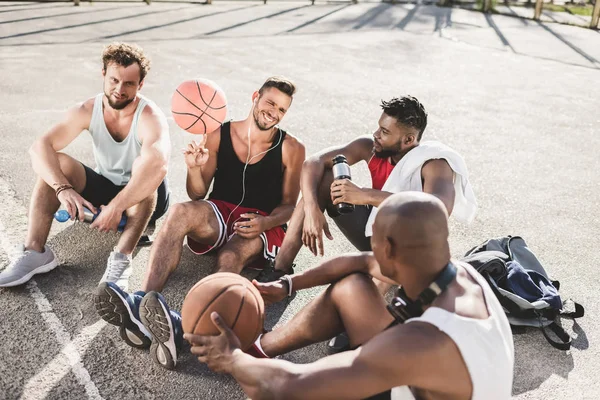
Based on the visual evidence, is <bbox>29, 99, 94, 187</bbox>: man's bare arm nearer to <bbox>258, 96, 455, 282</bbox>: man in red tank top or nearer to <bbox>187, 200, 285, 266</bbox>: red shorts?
<bbox>187, 200, 285, 266</bbox>: red shorts

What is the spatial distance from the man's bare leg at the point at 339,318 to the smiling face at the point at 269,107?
1.55 metres

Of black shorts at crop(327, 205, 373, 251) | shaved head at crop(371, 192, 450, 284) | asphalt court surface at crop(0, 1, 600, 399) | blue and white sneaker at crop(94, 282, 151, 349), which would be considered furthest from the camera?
black shorts at crop(327, 205, 373, 251)

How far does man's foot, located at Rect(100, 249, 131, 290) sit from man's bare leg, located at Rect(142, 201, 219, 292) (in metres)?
0.37

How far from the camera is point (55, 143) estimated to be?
4660 mm

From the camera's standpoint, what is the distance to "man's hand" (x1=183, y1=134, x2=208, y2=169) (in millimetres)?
4410

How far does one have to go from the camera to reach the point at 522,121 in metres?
9.09

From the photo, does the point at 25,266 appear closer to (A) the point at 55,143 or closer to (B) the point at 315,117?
(A) the point at 55,143

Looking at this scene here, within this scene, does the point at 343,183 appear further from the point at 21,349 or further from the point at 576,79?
the point at 576,79

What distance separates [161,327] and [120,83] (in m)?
2.04

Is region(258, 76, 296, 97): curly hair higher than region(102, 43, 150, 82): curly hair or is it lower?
lower

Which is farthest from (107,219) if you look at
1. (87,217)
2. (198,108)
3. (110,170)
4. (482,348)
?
(482,348)

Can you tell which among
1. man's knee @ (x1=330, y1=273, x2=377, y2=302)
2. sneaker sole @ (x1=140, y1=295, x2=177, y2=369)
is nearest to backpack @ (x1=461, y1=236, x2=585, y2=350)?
man's knee @ (x1=330, y1=273, x2=377, y2=302)

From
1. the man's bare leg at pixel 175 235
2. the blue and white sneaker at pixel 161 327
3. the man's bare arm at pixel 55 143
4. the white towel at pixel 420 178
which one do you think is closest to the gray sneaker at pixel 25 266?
the man's bare arm at pixel 55 143

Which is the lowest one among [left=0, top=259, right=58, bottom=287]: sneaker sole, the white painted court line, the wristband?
the white painted court line
